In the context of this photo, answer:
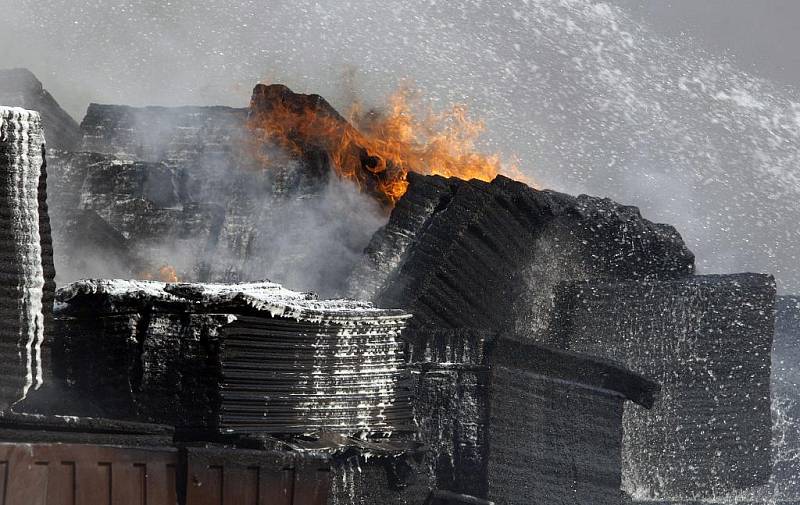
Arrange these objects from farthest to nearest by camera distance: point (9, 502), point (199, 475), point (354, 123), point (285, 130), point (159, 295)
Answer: point (354, 123) → point (285, 130) → point (159, 295) → point (199, 475) → point (9, 502)

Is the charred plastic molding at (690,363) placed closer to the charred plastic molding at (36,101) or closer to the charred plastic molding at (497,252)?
the charred plastic molding at (497,252)

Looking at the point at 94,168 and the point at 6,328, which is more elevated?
the point at 94,168

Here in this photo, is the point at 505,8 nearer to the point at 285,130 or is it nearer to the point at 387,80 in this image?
the point at 387,80

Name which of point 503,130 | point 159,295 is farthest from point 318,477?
point 503,130

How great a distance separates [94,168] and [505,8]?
6.87 metres

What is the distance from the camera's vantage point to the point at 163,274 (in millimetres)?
9016

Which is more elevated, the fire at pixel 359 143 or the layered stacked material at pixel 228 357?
the fire at pixel 359 143

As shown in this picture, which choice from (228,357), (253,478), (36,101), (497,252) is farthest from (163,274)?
(253,478)

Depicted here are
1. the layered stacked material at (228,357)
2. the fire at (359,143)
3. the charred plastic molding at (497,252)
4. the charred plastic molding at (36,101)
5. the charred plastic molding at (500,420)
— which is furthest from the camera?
the charred plastic molding at (36,101)

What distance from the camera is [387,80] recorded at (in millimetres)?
13906

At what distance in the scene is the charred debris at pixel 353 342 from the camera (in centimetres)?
621

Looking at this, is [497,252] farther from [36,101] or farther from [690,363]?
[36,101]

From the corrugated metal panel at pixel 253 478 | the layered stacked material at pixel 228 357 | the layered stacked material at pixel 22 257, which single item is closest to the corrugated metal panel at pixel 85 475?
the corrugated metal panel at pixel 253 478

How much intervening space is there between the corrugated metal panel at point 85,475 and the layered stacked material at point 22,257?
905 mm
